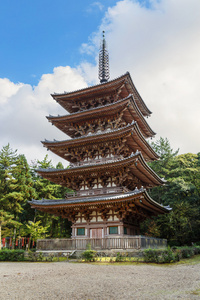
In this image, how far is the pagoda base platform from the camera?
17672mm

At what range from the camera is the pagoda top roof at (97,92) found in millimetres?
24234

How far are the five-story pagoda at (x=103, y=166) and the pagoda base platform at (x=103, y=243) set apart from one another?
2.31 meters

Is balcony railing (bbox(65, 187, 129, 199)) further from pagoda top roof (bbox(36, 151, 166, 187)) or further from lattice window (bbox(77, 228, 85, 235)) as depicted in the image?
lattice window (bbox(77, 228, 85, 235))

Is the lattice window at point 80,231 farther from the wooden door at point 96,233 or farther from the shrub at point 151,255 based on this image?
the shrub at point 151,255

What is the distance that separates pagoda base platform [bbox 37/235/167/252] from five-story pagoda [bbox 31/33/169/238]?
231 cm

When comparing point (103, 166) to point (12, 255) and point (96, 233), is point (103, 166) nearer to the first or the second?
point (96, 233)

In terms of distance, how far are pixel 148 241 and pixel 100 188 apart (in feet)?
21.0

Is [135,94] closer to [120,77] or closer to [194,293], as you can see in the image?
[120,77]

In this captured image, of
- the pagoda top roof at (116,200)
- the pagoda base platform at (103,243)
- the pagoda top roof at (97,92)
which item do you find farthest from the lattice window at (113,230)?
the pagoda top roof at (97,92)

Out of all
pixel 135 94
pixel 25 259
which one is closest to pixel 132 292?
pixel 25 259

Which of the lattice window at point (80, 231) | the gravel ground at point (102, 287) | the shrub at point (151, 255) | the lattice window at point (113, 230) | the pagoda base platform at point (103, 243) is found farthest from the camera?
the lattice window at point (80, 231)

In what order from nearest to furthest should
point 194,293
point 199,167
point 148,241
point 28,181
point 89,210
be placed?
1. point 194,293
2. point 148,241
3. point 89,210
4. point 28,181
5. point 199,167

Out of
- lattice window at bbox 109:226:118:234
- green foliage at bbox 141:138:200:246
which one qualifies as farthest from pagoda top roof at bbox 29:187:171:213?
green foliage at bbox 141:138:200:246

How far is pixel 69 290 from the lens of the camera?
810 centimetres
